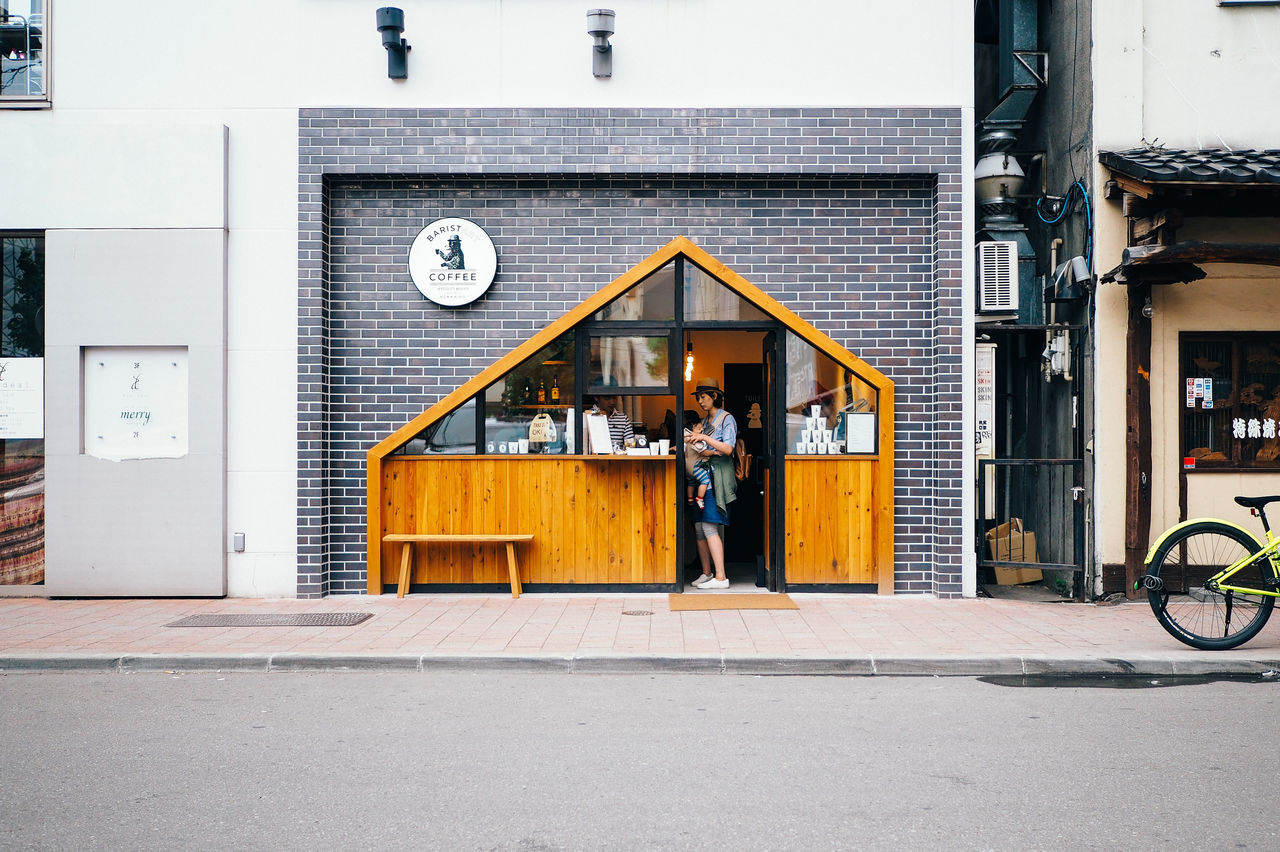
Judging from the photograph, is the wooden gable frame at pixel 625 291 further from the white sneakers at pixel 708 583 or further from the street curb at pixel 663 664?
the street curb at pixel 663 664

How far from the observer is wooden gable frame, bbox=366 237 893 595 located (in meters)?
9.69

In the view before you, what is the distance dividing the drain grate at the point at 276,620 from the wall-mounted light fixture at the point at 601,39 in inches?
219

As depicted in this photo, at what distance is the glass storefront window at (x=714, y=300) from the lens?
984cm

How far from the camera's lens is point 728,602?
9.34 meters

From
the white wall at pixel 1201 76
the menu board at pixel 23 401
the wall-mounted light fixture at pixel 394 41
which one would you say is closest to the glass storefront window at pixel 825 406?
the white wall at pixel 1201 76

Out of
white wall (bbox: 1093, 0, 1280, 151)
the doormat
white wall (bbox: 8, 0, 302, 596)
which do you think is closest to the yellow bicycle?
the doormat

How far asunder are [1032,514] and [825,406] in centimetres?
256

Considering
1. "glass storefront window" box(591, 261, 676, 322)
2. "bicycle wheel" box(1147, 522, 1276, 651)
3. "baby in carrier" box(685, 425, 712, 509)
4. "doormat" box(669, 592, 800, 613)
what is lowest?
"doormat" box(669, 592, 800, 613)

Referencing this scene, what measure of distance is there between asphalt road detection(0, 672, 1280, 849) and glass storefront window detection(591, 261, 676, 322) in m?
4.04

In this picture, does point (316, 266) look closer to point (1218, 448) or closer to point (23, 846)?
point (23, 846)

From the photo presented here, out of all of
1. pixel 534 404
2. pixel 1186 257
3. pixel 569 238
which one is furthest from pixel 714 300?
pixel 1186 257

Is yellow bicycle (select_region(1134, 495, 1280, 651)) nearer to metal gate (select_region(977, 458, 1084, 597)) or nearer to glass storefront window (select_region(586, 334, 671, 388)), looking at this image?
metal gate (select_region(977, 458, 1084, 597))

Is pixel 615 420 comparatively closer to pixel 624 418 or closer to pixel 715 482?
pixel 624 418

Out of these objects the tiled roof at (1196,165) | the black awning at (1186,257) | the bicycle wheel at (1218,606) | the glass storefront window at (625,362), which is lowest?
the bicycle wheel at (1218,606)
